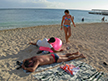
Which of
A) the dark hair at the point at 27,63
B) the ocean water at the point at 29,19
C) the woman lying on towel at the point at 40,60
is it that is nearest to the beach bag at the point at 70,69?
the woman lying on towel at the point at 40,60

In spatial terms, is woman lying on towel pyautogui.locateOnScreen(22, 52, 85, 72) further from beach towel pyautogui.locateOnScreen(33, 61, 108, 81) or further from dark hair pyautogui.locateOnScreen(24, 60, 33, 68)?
beach towel pyautogui.locateOnScreen(33, 61, 108, 81)

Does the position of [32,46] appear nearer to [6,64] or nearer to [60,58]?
[6,64]

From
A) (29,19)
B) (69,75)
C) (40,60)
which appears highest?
(29,19)

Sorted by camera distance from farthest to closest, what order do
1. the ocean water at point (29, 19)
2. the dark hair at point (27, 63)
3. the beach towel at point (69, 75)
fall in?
the ocean water at point (29, 19) → the dark hair at point (27, 63) → the beach towel at point (69, 75)

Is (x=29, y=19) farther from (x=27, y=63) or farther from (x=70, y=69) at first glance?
(x=70, y=69)

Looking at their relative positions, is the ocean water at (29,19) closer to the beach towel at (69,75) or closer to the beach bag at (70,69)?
the beach towel at (69,75)

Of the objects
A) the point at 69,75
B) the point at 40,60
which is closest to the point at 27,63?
the point at 40,60

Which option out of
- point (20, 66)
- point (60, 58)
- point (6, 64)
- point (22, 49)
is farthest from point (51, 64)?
point (22, 49)

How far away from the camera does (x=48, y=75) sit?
2725mm

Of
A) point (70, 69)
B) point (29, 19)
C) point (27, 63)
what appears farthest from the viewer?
point (29, 19)

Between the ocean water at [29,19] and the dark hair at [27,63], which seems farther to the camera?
the ocean water at [29,19]

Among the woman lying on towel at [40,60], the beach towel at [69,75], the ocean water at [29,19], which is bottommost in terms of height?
the beach towel at [69,75]

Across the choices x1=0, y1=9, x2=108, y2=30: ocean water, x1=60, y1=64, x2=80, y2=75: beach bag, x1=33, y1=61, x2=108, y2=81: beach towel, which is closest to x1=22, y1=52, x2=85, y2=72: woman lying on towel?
x1=33, y1=61, x2=108, y2=81: beach towel

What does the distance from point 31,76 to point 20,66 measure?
2.03ft
